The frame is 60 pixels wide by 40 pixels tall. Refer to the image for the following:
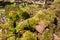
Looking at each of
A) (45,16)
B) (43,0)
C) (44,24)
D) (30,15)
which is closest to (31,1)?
(43,0)

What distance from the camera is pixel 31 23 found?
6992 millimetres

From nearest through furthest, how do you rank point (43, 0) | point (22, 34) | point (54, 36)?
point (54, 36) → point (22, 34) → point (43, 0)

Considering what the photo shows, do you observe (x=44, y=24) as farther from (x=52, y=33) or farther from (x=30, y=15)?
(x=30, y=15)

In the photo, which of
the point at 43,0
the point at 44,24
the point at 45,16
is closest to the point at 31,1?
the point at 43,0

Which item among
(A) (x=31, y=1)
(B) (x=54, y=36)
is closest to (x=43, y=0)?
(A) (x=31, y=1)

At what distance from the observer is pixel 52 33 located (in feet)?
21.1

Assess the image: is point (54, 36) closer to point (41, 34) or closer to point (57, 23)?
point (41, 34)

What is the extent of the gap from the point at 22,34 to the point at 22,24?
505mm

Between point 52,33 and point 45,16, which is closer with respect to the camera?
point 52,33

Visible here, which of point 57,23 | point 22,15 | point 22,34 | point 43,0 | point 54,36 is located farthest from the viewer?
point 43,0

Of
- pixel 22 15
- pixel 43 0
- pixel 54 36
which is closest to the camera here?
pixel 54 36

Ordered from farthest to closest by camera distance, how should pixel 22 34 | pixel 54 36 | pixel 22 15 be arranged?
pixel 22 15
pixel 22 34
pixel 54 36

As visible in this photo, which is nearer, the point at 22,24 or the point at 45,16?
the point at 22,24

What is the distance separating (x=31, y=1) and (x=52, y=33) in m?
5.36
